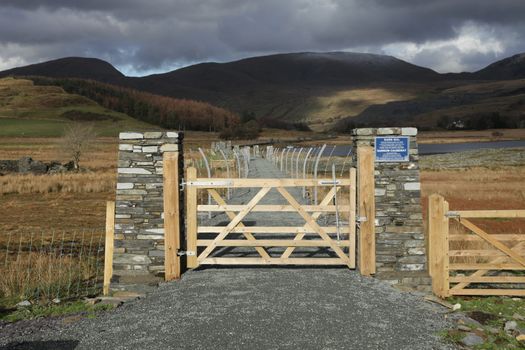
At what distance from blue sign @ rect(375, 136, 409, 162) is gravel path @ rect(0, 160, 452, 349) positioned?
2344 millimetres

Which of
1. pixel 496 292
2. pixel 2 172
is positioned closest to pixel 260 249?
pixel 496 292

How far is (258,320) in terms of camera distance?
25.5 feet

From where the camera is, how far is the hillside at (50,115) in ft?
444

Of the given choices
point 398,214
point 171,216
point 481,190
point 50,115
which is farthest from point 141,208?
point 50,115

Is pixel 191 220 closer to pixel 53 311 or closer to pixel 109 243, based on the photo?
pixel 109 243

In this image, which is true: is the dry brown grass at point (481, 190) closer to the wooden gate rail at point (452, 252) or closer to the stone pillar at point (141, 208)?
the wooden gate rail at point (452, 252)

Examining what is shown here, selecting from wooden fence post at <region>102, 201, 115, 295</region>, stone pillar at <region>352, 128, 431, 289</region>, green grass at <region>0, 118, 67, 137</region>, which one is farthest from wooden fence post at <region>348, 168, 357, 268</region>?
green grass at <region>0, 118, 67, 137</region>

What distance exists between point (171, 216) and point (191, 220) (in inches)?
17.1

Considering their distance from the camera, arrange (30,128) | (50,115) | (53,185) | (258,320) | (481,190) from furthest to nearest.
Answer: (50,115) → (30,128) → (53,185) → (481,190) → (258,320)

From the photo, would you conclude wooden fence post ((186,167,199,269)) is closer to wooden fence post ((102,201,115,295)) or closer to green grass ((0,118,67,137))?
wooden fence post ((102,201,115,295))

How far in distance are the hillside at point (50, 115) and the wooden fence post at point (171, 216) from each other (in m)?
122

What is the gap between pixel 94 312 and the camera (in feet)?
28.3

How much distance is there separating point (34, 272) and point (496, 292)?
31.5 ft

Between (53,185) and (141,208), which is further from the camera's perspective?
(53,185)
